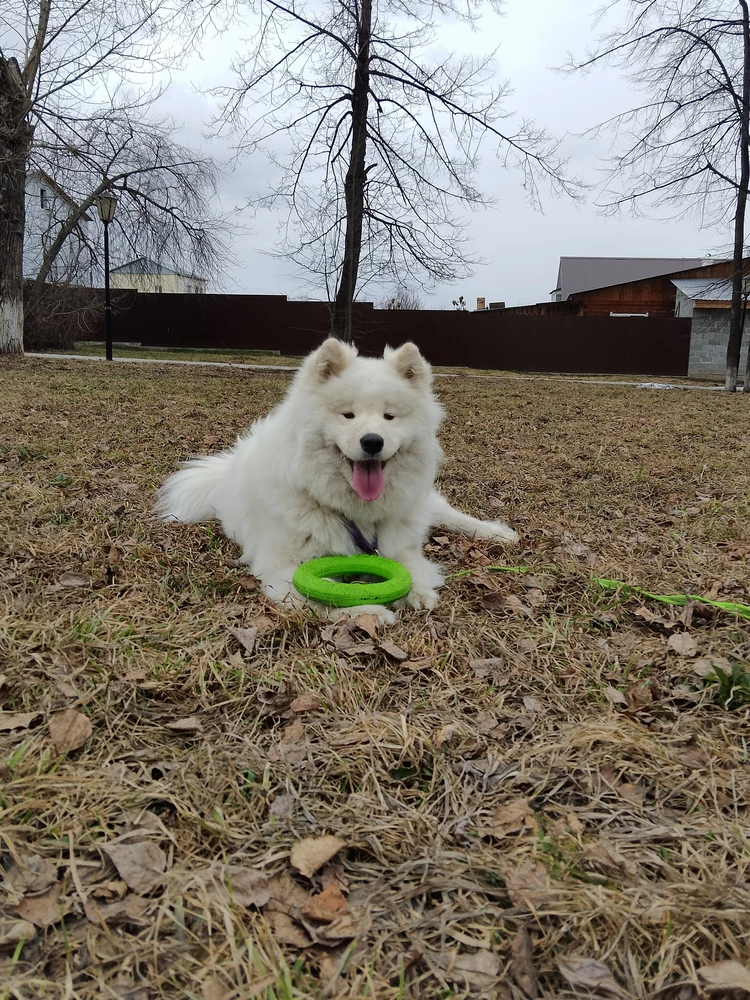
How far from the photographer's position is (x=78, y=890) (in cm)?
129

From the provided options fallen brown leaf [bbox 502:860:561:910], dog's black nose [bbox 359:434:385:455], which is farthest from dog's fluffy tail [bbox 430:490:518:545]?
fallen brown leaf [bbox 502:860:561:910]

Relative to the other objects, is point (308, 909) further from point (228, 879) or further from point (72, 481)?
point (72, 481)

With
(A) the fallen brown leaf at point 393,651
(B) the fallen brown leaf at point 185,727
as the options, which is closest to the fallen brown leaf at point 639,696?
(A) the fallen brown leaf at point 393,651

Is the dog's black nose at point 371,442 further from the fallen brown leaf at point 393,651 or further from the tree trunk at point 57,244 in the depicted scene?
the tree trunk at point 57,244

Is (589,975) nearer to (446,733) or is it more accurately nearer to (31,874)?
(446,733)

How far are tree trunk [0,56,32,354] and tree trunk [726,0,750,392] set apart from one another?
16897 millimetres

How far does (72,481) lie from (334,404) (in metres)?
2.44

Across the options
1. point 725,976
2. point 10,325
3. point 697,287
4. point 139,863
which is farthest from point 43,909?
point 697,287

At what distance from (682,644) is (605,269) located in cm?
5030

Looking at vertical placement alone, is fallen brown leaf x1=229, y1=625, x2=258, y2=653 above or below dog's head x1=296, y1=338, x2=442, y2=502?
below

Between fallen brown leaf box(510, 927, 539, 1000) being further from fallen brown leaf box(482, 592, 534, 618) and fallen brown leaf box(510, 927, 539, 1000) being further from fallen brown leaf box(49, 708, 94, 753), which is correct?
fallen brown leaf box(482, 592, 534, 618)

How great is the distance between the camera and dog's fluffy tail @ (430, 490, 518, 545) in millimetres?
3885

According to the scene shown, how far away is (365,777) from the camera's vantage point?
168cm

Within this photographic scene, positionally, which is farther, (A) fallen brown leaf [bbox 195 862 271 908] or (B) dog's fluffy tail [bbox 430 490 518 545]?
(B) dog's fluffy tail [bbox 430 490 518 545]
